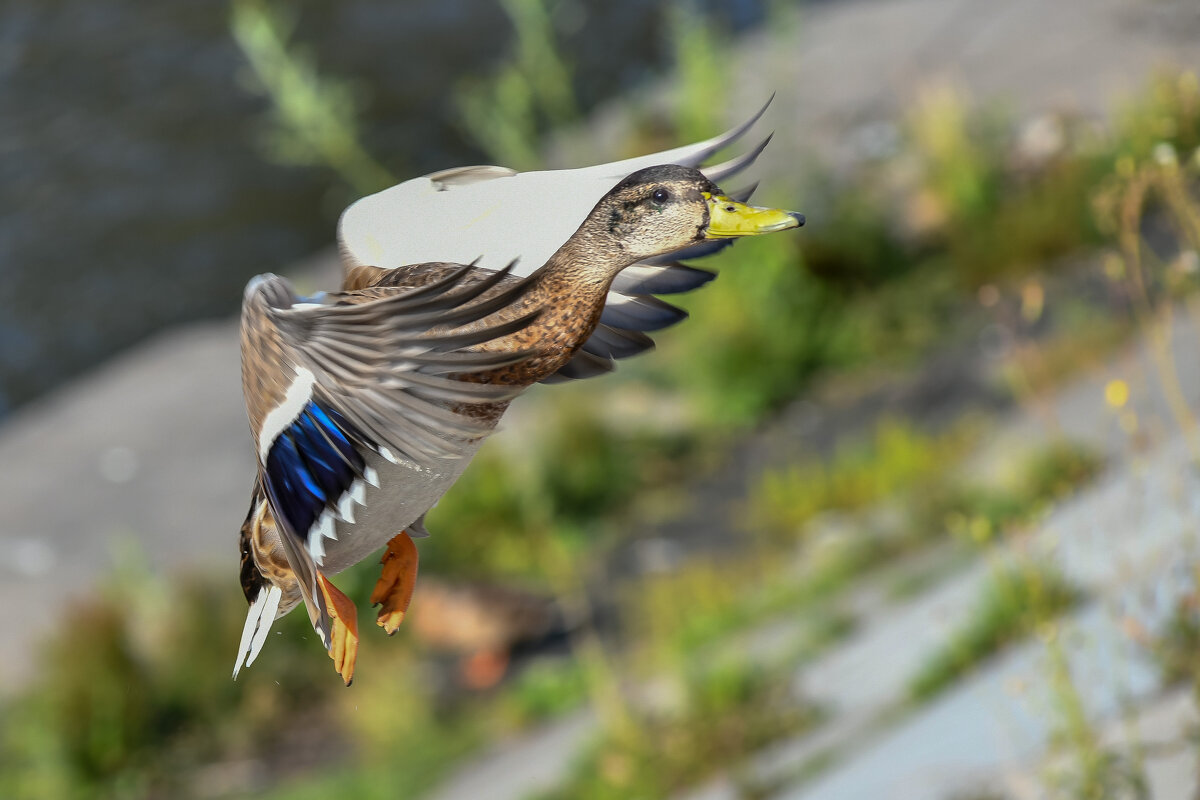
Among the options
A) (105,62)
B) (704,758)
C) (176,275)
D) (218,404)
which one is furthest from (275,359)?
(105,62)

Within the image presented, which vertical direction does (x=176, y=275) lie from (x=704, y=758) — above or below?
above

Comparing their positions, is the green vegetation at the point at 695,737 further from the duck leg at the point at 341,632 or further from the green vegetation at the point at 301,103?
the duck leg at the point at 341,632

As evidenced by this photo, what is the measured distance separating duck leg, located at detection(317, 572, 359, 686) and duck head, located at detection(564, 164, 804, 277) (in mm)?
222

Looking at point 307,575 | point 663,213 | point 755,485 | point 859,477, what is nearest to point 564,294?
point 663,213

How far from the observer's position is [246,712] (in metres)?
3.99

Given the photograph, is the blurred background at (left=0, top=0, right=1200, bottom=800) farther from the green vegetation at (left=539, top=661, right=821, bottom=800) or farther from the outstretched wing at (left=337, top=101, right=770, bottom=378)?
the outstretched wing at (left=337, top=101, right=770, bottom=378)

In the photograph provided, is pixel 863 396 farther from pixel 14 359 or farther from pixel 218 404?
pixel 14 359

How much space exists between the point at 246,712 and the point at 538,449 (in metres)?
1.34

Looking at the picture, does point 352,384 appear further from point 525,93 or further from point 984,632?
point 525,93

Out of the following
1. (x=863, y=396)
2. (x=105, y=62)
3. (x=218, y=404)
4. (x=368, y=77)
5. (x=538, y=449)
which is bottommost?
(x=863, y=396)

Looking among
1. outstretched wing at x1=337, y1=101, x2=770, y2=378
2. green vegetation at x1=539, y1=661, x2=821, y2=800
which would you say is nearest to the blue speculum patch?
outstretched wing at x1=337, y1=101, x2=770, y2=378

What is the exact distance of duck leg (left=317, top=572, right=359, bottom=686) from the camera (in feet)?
2.05

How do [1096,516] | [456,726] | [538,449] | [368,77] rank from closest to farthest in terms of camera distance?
1. [1096,516]
2. [456,726]
3. [538,449]
4. [368,77]

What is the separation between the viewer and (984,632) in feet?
8.18
